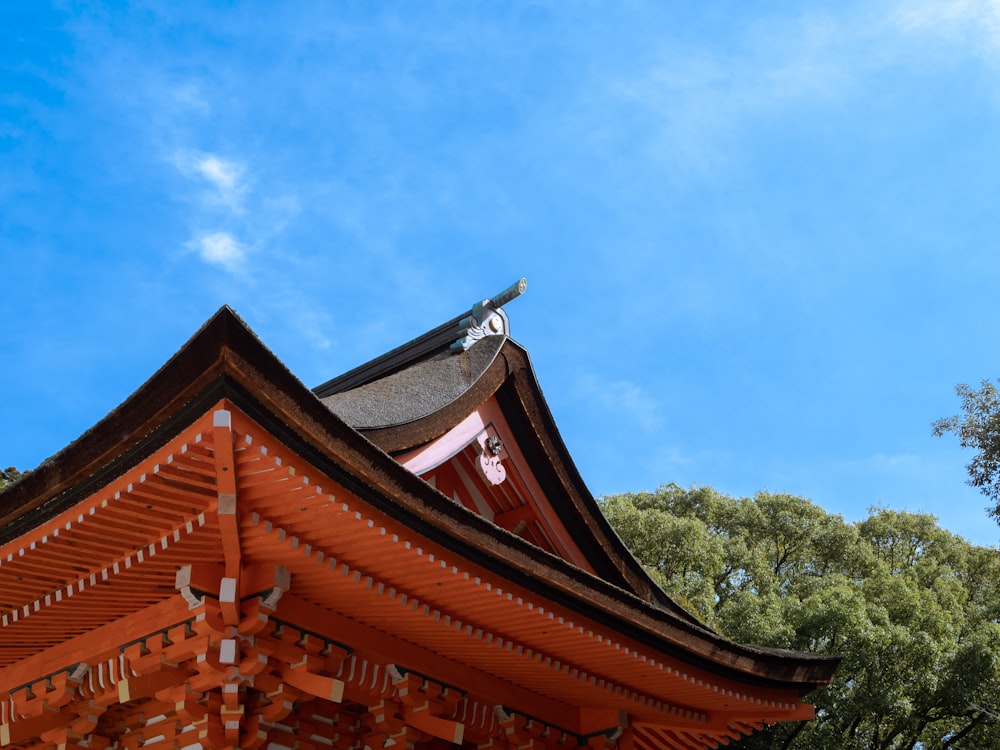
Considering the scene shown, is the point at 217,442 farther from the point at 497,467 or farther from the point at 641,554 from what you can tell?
the point at 641,554

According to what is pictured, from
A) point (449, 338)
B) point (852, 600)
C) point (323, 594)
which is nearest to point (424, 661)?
point (323, 594)

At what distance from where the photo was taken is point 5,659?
687 cm

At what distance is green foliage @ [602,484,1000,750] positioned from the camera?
1842 centimetres

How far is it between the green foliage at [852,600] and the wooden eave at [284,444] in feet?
44.7

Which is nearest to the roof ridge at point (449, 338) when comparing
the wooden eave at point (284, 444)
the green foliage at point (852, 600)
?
the wooden eave at point (284, 444)

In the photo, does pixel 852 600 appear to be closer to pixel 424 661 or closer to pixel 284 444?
pixel 424 661

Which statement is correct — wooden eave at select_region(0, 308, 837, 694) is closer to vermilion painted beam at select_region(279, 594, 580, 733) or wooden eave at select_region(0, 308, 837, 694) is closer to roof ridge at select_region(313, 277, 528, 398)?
vermilion painted beam at select_region(279, 594, 580, 733)

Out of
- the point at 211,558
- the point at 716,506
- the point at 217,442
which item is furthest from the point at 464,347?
the point at 716,506

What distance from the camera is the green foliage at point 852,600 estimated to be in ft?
60.4

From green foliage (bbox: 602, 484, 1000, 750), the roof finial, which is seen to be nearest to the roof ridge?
the roof finial

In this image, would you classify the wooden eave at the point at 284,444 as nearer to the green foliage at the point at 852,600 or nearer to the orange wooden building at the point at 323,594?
the orange wooden building at the point at 323,594

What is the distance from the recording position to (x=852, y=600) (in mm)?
18859

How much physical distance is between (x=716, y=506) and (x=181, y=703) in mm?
24080

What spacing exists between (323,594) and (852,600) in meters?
15.8
